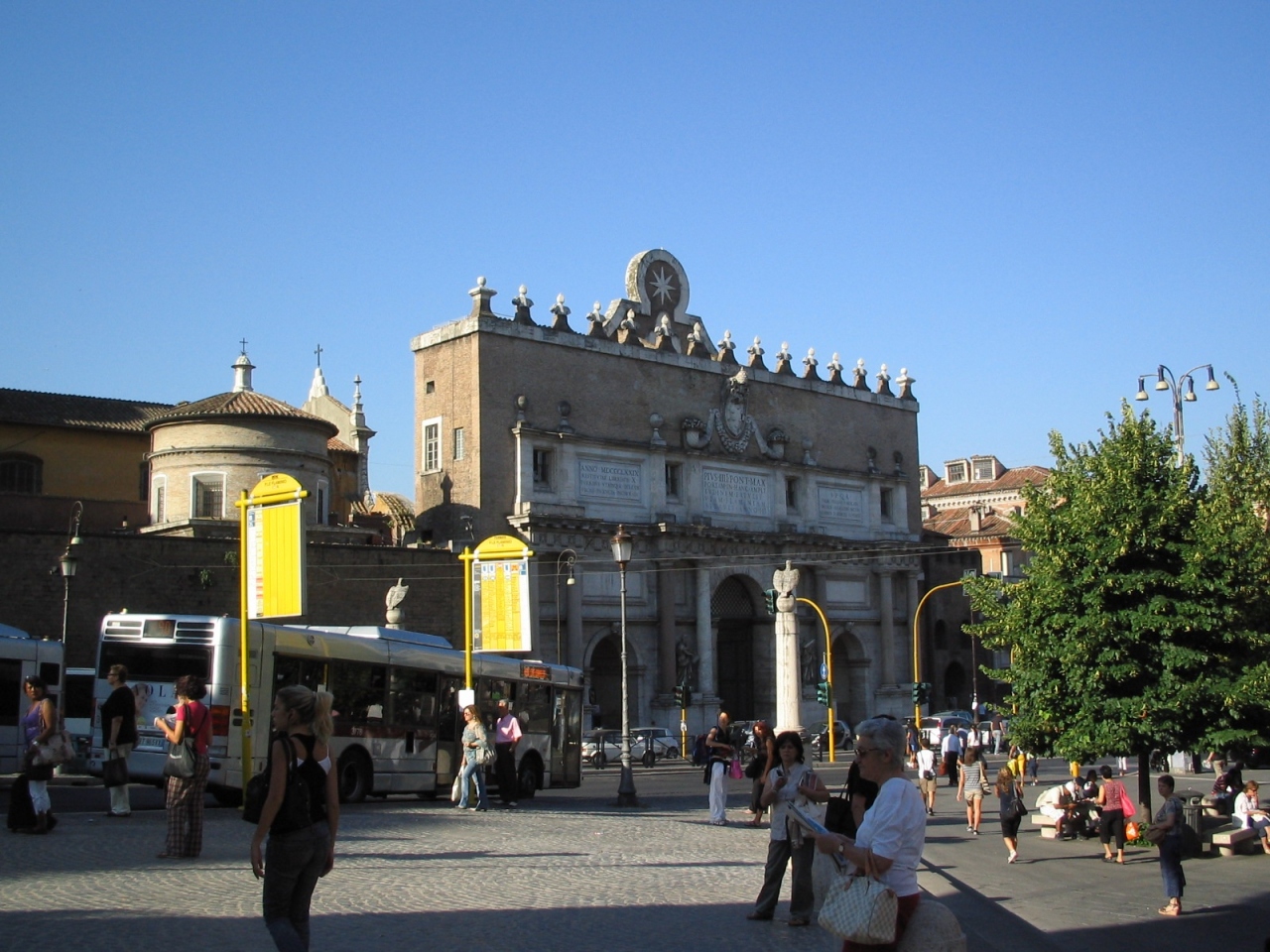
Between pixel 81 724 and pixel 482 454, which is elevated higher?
pixel 482 454

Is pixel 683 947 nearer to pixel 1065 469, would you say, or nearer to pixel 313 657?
pixel 313 657

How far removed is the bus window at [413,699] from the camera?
22.4m

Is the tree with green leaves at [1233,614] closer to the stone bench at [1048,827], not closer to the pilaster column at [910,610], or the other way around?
the stone bench at [1048,827]

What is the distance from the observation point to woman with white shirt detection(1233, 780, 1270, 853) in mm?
19266

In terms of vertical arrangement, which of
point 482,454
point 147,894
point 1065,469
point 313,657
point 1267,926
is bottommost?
point 1267,926

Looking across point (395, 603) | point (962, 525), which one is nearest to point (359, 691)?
point (395, 603)

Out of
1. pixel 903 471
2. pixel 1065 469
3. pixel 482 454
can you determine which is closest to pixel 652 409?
pixel 482 454

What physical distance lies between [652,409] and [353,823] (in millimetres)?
34398

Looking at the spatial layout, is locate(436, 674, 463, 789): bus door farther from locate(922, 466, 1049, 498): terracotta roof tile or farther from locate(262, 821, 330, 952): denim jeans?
locate(922, 466, 1049, 498): terracotta roof tile

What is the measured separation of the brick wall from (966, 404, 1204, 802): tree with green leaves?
22.1m

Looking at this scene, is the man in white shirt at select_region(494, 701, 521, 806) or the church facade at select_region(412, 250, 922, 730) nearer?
the man in white shirt at select_region(494, 701, 521, 806)

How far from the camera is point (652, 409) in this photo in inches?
2013

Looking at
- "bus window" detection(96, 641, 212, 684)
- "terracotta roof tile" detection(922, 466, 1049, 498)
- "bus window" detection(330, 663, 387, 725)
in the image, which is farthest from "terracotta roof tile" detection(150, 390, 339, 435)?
"terracotta roof tile" detection(922, 466, 1049, 498)

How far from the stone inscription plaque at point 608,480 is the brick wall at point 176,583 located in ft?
21.4
